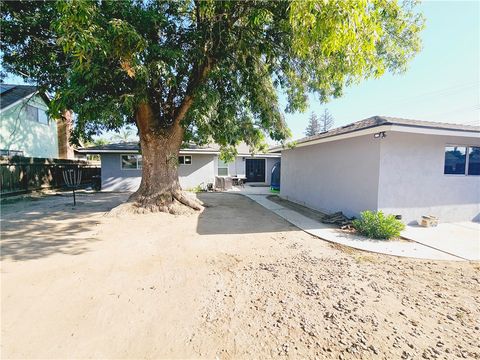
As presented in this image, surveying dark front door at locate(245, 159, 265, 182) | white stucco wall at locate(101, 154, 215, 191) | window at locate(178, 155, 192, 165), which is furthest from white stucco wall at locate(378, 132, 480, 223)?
dark front door at locate(245, 159, 265, 182)

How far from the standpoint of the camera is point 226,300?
10.3 ft

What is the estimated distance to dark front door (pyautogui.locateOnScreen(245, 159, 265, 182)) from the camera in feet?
70.4

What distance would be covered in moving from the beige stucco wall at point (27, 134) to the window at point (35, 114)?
0.21 m

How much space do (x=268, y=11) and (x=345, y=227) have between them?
19.8 ft

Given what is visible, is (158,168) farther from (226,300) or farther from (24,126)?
(24,126)

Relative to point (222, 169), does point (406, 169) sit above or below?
above

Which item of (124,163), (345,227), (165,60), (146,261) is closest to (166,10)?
(165,60)

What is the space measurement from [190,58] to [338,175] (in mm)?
6321

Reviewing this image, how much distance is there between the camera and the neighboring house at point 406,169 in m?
6.74

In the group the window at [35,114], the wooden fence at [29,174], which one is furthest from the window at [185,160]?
the window at [35,114]

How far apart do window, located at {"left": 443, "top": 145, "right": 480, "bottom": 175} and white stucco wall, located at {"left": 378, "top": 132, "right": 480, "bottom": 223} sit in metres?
0.16

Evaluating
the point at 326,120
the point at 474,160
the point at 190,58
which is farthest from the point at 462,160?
the point at 326,120

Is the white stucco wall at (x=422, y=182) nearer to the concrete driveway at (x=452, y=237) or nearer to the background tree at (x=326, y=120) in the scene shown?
the concrete driveway at (x=452, y=237)

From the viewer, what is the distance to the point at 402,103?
32.3m
